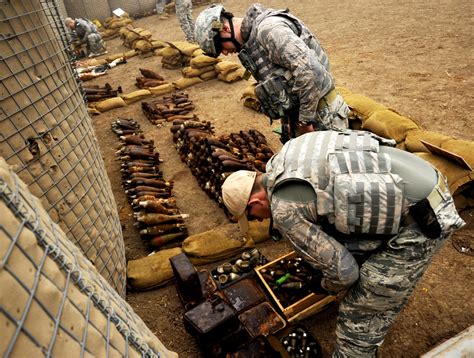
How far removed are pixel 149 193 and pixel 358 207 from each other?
4.03m

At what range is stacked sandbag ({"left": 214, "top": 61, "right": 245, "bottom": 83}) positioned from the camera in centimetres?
991

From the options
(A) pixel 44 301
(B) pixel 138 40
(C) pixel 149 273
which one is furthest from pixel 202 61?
(A) pixel 44 301

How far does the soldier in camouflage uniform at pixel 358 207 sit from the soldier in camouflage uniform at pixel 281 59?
1720 millimetres

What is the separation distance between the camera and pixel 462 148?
13.8 feet

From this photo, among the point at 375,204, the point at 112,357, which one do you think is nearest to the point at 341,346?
the point at 375,204

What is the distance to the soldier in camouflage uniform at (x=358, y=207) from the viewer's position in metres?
2.30

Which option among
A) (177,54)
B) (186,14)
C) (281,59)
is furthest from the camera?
(186,14)

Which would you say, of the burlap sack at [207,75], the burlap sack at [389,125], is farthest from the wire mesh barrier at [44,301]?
the burlap sack at [207,75]

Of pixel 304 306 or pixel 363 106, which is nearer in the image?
pixel 304 306

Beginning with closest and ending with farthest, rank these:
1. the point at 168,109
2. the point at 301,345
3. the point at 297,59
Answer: the point at 301,345
the point at 297,59
the point at 168,109

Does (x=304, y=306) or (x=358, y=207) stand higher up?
(x=358, y=207)

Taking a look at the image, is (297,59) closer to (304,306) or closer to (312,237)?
(312,237)

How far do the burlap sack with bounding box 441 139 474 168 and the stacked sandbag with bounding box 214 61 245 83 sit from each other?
6.73m

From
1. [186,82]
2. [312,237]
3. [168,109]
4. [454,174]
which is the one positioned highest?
[312,237]
